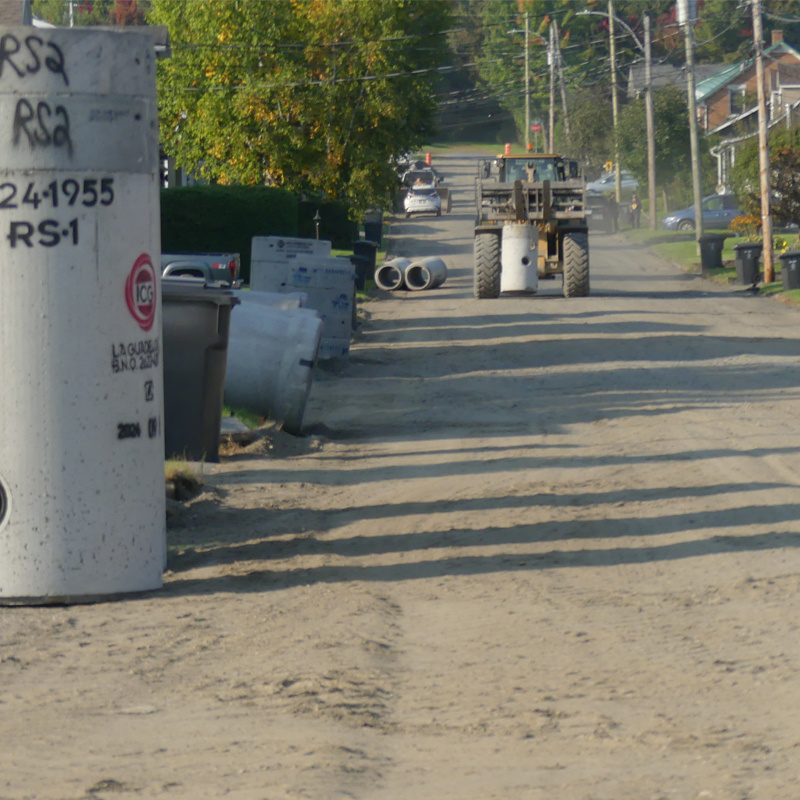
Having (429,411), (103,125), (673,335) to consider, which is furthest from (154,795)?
(673,335)

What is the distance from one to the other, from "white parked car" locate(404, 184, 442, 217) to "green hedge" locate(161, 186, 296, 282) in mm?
31545

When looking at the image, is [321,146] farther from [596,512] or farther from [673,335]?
[596,512]

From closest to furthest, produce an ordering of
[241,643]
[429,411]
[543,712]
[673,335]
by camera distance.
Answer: [543,712], [241,643], [429,411], [673,335]

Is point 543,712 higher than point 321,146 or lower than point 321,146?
lower

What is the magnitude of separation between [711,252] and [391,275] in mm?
9033

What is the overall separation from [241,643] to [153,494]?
137 centimetres

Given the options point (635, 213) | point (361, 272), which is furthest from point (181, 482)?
point (635, 213)

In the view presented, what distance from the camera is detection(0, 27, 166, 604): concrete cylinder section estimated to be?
22.3 ft

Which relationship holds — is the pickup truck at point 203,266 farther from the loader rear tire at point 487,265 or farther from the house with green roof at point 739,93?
the house with green roof at point 739,93

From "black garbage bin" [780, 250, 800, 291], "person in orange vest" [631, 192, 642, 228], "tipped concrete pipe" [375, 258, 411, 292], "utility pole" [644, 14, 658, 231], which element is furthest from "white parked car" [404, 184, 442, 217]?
"black garbage bin" [780, 250, 800, 291]

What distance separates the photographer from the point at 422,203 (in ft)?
209

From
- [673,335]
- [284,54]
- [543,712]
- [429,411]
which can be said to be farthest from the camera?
[284,54]

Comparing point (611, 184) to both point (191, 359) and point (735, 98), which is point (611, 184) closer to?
point (735, 98)

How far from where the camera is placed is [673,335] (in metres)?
20.2
